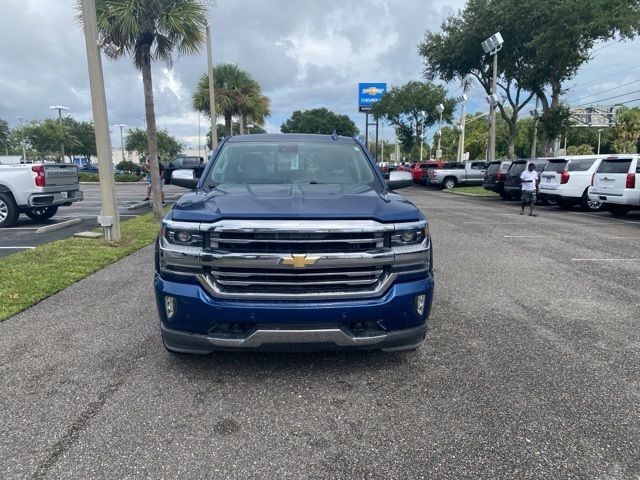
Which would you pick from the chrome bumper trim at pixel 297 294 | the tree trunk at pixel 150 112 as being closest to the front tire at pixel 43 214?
the tree trunk at pixel 150 112

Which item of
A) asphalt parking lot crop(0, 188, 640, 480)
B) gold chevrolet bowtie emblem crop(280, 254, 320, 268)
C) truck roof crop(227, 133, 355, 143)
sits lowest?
asphalt parking lot crop(0, 188, 640, 480)

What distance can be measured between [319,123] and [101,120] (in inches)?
3324

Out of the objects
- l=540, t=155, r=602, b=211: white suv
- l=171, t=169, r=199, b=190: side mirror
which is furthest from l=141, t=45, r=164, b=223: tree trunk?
l=540, t=155, r=602, b=211: white suv

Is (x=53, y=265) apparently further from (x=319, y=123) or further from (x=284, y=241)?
(x=319, y=123)

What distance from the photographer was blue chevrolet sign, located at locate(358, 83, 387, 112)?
187ft

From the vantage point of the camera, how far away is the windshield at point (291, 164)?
4371 mm

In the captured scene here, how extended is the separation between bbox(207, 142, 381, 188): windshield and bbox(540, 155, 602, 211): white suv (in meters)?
12.5

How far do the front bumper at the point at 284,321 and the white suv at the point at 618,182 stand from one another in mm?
11786

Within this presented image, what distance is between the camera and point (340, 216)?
10.2 ft

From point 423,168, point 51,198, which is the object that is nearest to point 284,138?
point 51,198

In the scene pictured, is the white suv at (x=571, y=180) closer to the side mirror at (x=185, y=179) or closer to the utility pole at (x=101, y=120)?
the utility pole at (x=101, y=120)

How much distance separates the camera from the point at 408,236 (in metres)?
3.24

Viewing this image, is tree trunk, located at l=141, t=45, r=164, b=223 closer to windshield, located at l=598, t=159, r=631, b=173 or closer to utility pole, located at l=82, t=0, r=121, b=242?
utility pole, located at l=82, t=0, r=121, b=242

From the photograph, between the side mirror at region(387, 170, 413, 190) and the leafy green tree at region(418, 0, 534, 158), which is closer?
the side mirror at region(387, 170, 413, 190)
